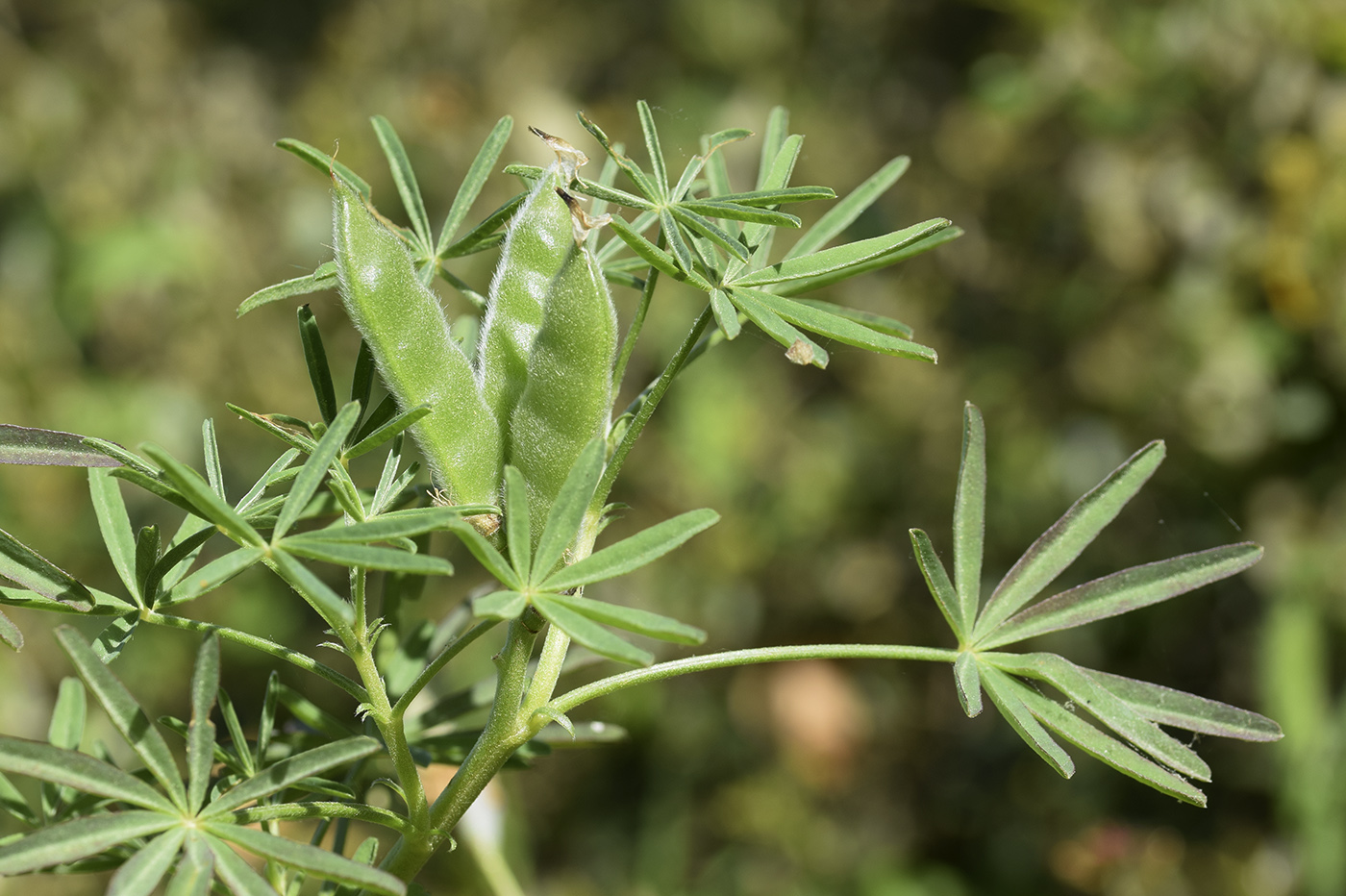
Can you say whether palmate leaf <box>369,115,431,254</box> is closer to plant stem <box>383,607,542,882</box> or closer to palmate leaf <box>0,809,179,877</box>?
plant stem <box>383,607,542,882</box>

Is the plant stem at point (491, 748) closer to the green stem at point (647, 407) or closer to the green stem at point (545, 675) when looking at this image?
the green stem at point (545, 675)

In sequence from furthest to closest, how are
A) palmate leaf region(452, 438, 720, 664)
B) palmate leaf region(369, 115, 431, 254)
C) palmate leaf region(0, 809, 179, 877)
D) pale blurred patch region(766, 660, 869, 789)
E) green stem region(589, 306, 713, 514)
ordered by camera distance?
pale blurred patch region(766, 660, 869, 789) → palmate leaf region(369, 115, 431, 254) → green stem region(589, 306, 713, 514) → palmate leaf region(452, 438, 720, 664) → palmate leaf region(0, 809, 179, 877)

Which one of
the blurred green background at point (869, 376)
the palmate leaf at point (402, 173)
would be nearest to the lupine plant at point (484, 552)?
the palmate leaf at point (402, 173)

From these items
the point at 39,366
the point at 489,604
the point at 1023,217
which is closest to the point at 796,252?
the point at 489,604

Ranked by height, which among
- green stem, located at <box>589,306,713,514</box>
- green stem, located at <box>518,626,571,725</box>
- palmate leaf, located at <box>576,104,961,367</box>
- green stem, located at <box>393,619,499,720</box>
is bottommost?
green stem, located at <box>518,626,571,725</box>

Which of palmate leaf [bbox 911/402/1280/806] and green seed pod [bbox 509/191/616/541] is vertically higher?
green seed pod [bbox 509/191/616/541]

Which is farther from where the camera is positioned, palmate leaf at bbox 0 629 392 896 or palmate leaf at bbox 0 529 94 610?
palmate leaf at bbox 0 529 94 610

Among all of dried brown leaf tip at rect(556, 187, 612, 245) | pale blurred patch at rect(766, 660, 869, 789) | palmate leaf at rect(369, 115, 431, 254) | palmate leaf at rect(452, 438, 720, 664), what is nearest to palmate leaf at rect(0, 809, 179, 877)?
palmate leaf at rect(452, 438, 720, 664)
